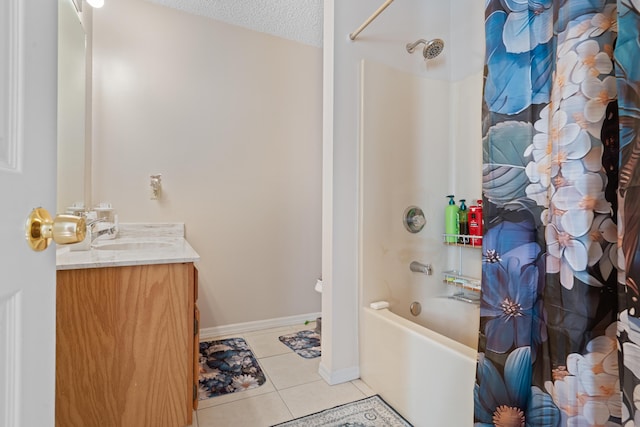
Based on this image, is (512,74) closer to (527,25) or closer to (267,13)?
(527,25)

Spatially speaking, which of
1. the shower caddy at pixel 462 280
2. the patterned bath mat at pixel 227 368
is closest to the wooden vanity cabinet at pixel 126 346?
the patterned bath mat at pixel 227 368

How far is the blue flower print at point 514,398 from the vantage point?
833mm

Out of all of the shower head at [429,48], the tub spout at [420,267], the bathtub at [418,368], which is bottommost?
the bathtub at [418,368]

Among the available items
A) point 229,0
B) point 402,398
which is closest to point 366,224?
point 402,398

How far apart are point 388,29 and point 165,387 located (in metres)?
2.31

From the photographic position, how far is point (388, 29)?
6.41 feet

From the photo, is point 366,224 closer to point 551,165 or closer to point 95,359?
point 551,165

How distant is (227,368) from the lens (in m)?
2.02

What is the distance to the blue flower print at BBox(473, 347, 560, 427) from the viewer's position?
0.83m

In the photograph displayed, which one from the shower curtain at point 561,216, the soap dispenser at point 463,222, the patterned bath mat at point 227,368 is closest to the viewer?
the shower curtain at point 561,216

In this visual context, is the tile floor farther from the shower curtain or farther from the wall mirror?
the wall mirror

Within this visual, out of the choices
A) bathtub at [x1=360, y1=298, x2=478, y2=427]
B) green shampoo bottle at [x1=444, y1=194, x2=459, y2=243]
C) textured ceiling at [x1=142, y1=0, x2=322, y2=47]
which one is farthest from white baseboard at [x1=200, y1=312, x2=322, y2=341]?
textured ceiling at [x1=142, y1=0, x2=322, y2=47]

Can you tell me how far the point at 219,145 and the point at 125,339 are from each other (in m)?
1.68

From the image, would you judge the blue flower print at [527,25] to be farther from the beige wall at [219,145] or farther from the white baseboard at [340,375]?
the beige wall at [219,145]
